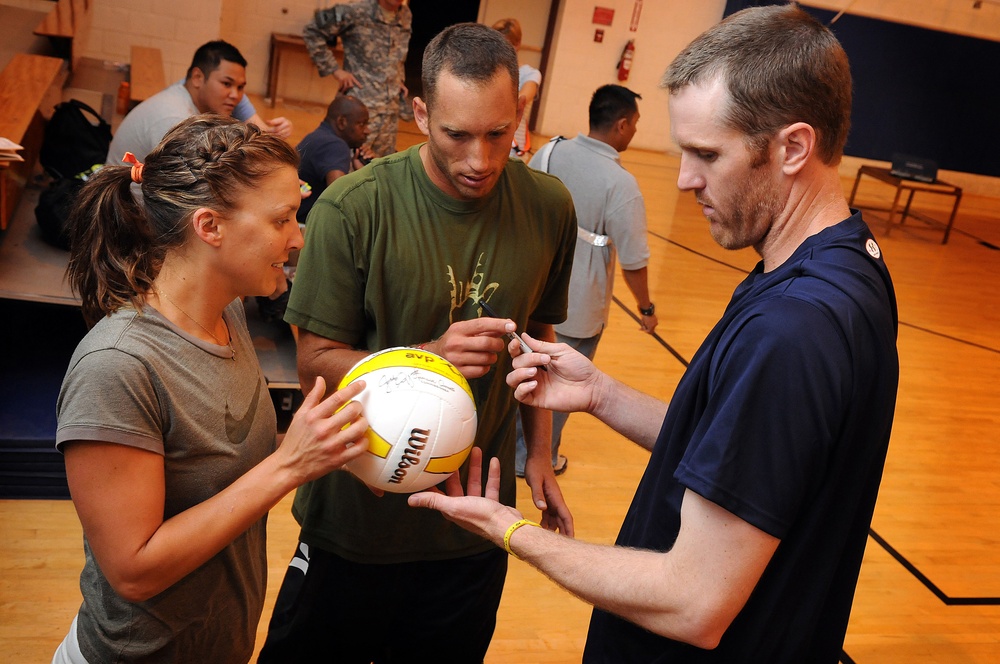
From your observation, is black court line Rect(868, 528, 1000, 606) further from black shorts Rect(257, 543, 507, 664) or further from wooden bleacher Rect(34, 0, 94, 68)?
wooden bleacher Rect(34, 0, 94, 68)

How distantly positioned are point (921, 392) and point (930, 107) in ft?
31.5

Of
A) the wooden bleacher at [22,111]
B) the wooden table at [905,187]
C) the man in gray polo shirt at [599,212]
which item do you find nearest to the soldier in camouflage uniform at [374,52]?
the wooden bleacher at [22,111]

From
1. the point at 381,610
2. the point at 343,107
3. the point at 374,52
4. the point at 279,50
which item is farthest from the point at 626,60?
the point at 381,610

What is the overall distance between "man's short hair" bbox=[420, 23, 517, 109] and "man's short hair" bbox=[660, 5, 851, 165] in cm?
72

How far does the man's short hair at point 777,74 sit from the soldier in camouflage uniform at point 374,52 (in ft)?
18.4

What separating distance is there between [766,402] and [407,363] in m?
0.82

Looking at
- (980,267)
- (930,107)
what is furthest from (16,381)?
(930,107)

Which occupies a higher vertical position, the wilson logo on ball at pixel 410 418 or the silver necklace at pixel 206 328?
the silver necklace at pixel 206 328

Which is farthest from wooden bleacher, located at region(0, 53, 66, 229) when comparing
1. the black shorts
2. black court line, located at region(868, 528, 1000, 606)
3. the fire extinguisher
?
the fire extinguisher

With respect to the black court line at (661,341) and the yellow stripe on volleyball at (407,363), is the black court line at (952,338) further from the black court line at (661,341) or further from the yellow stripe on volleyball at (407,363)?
the yellow stripe on volleyball at (407,363)

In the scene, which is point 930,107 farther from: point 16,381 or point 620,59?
point 16,381

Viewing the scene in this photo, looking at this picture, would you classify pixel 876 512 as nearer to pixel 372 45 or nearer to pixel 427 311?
pixel 427 311

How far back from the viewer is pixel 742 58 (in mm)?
1326

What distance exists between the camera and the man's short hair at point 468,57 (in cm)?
197
